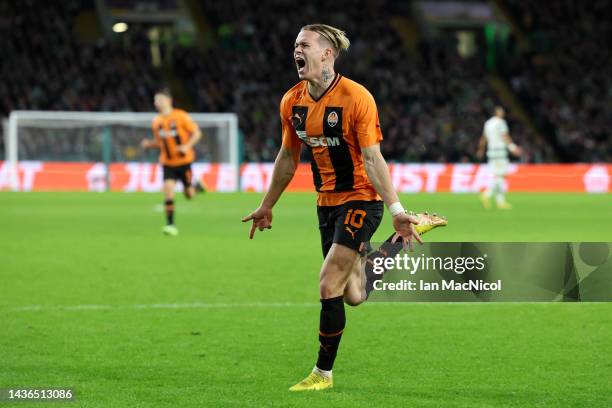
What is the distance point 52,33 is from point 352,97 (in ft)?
112

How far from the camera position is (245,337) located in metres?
8.48

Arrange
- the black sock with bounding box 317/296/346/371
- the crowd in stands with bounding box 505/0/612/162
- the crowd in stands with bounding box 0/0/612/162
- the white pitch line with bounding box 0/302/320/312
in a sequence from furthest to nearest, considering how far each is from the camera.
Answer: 1. the crowd in stands with bounding box 505/0/612/162
2. the crowd in stands with bounding box 0/0/612/162
3. the white pitch line with bounding box 0/302/320/312
4. the black sock with bounding box 317/296/346/371

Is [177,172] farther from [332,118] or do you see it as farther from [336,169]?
[332,118]

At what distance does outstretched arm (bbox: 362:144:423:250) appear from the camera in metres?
6.20

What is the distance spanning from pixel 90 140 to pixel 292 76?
897 cm

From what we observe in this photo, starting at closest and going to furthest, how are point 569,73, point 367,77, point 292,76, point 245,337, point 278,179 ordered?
point 278,179 < point 245,337 < point 292,76 < point 367,77 < point 569,73

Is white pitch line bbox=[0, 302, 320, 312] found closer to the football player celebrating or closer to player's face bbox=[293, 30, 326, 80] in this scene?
the football player celebrating

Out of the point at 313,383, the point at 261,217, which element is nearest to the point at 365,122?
the point at 261,217

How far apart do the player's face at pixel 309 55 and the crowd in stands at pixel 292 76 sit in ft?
92.8

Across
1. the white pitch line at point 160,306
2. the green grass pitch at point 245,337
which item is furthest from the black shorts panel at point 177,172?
the white pitch line at point 160,306

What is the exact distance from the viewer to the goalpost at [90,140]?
1299 inches

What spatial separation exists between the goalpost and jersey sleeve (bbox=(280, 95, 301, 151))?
2643cm


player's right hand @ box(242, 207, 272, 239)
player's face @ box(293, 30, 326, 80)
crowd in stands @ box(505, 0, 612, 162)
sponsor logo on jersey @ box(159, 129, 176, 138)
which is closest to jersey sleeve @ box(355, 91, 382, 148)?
player's face @ box(293, 30, 326, 80)

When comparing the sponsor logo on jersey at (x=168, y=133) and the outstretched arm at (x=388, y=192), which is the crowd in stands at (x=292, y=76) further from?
the outstretched arm at (x=388, y=192)
